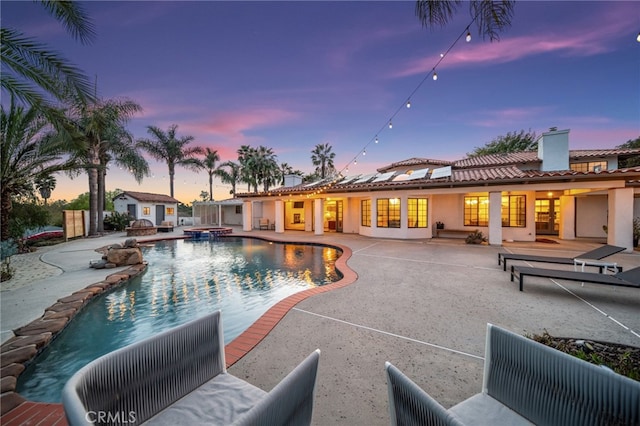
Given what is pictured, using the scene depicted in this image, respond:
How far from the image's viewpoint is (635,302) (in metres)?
4.41

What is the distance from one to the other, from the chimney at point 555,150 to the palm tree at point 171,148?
29436mm

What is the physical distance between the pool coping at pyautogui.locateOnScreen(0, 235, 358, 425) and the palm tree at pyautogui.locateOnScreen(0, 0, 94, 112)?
405 centimetres

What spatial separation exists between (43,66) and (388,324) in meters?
7.82

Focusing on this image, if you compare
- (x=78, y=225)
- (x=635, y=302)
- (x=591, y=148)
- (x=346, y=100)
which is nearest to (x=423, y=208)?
(x=346, y=100)

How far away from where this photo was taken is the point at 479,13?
3.29 meters

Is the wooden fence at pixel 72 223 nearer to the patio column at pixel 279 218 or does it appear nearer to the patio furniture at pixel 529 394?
the patio column at pixel 279 218

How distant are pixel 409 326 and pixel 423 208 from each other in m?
11.2

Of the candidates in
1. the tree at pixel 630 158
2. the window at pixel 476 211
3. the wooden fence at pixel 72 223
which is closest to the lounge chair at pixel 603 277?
the window at pixel 476 211

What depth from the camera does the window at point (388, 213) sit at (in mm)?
13781

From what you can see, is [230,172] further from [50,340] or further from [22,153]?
[50,340]

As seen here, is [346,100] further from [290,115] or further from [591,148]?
[591,148]

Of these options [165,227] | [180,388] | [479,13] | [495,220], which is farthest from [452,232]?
[165,227]

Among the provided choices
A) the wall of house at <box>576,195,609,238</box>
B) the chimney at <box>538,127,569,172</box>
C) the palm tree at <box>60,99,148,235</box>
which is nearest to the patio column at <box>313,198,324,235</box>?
the chimney at <box>538,127,569,172</box>

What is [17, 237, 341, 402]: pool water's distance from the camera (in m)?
3.31
